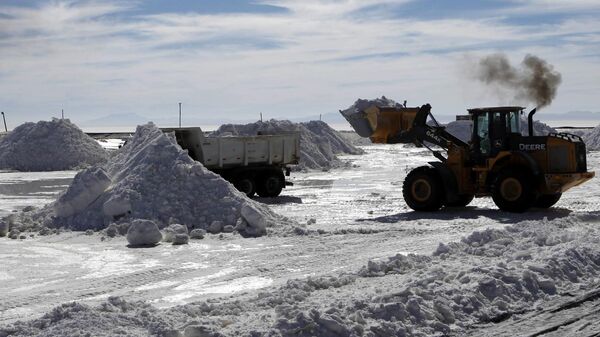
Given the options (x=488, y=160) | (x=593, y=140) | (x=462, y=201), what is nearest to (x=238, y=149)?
(x=462, y=201)

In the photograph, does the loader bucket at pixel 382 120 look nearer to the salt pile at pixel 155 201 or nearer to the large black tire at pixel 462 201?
the large black tire at pixel 462 201

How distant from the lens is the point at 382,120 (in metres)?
19.4

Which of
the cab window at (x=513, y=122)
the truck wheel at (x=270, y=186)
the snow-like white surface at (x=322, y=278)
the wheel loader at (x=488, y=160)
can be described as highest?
the cab window at (x=513, y=122)

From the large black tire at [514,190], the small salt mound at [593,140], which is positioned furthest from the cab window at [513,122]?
the small salt mound at [593,140]

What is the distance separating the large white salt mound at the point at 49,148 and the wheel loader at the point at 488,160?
75.2 feet

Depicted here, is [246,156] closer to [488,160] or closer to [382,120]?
[382,120]

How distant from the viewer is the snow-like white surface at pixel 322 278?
25.6 ft

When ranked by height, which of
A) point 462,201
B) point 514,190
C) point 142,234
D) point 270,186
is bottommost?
point 142,234

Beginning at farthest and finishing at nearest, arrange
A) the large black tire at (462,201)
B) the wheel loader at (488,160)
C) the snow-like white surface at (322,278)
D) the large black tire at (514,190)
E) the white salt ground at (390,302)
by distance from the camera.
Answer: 1. the large black tire at (462,201)
2. the wheel loader at (488,160)
3. the large black tire at (514,190)
4. the snow-like white surface at (322,278)
5. the white salt ground at (390,302)

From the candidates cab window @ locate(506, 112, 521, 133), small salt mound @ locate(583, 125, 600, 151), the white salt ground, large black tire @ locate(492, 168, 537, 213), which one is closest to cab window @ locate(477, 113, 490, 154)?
cab window @ locate(506, 112, 521, 133)

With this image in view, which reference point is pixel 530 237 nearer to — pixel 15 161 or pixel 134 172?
pixel 134 172

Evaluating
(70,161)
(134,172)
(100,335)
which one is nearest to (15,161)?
(70,161)

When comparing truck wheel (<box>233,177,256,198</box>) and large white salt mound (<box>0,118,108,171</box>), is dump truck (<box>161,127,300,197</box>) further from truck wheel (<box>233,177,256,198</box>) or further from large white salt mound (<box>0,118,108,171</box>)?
large white salt mound (<box>0,118,108,171</box>)

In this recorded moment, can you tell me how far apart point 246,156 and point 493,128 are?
297 inches
